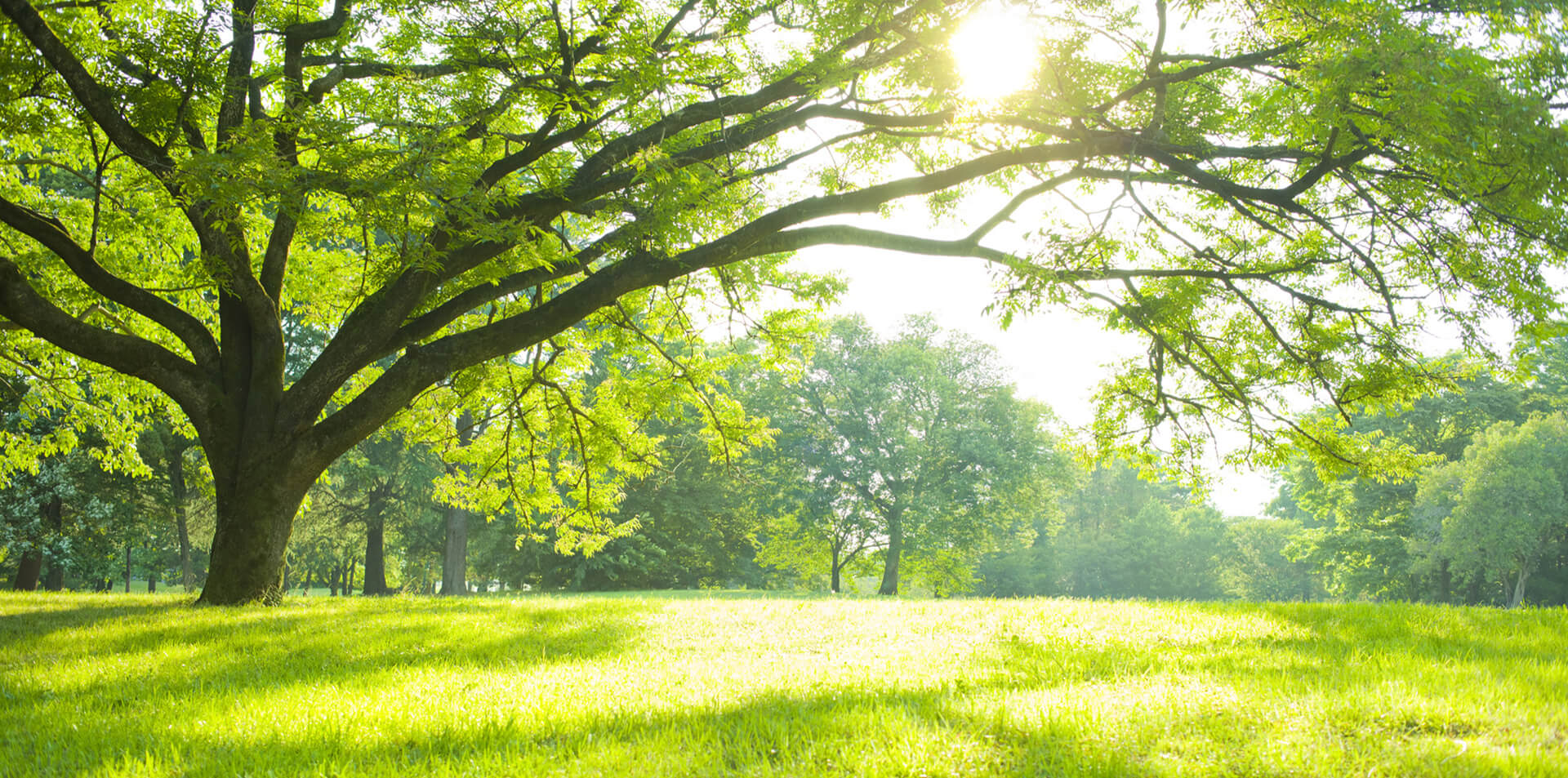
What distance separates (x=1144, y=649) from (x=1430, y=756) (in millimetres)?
3000

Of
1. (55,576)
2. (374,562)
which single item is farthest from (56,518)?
(374,562)

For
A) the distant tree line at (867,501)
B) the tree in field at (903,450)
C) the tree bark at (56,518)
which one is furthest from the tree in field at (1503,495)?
the tree bark at (56,518)

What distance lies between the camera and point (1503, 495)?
29172 millimetres

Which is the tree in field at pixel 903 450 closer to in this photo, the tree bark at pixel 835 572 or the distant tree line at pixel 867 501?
the distant tree line at pixel 867 501

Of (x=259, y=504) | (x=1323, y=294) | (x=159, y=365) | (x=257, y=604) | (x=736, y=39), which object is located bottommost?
(x=257, y=604)

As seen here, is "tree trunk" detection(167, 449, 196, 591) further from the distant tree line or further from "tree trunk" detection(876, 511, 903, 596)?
"tree trunk" detection(876, 511, 903, 596)

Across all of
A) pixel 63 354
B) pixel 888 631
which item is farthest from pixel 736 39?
pixel 63 354

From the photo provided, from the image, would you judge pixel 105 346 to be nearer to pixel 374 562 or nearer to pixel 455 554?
pixel 455 554

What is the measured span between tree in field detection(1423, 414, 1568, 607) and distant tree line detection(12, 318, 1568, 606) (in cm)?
6

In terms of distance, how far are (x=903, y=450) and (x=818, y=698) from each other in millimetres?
30887

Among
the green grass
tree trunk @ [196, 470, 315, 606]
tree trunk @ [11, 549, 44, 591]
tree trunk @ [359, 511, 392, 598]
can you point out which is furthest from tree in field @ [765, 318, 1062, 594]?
the green grass

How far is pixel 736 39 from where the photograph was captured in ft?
36.1

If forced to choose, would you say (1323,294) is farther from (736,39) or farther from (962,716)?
(962,716)

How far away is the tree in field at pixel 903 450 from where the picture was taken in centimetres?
3416
